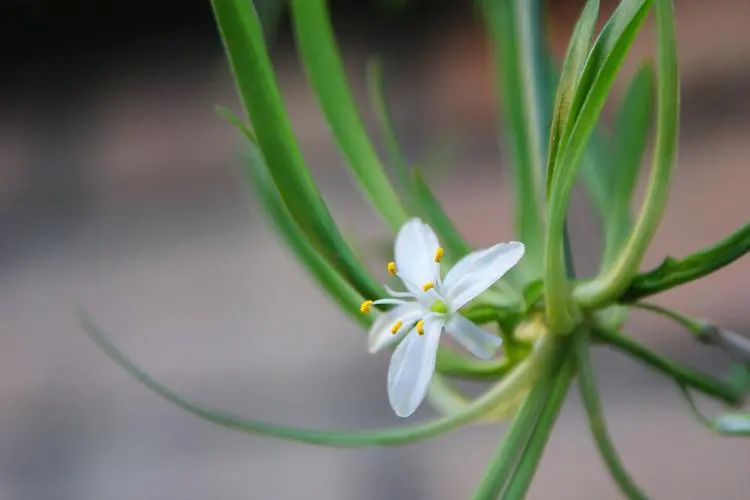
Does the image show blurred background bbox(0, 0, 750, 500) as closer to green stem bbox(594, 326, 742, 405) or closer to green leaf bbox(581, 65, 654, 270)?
green leaf bbox(581, 65, 654, 270)

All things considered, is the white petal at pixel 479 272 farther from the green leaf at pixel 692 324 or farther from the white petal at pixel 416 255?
the green leaf at pixel 692 324

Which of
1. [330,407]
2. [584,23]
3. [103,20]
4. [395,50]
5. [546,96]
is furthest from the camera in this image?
Result: [103,20]

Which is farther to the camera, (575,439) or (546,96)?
(575,439)

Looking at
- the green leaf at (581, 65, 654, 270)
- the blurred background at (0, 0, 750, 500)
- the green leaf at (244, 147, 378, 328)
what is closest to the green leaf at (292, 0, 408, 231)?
the green leaf at (244, 147, 378, 328)

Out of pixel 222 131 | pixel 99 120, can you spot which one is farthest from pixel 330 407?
pixel 99 120

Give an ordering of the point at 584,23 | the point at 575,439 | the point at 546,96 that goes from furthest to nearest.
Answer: the point at 575,439
the point at 546,96
the point at 584,23


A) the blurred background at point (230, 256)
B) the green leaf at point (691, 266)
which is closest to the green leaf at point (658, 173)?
the green leaf at point (691, 266)

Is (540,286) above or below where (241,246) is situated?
below

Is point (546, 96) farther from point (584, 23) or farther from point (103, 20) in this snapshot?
point (103, 20)
